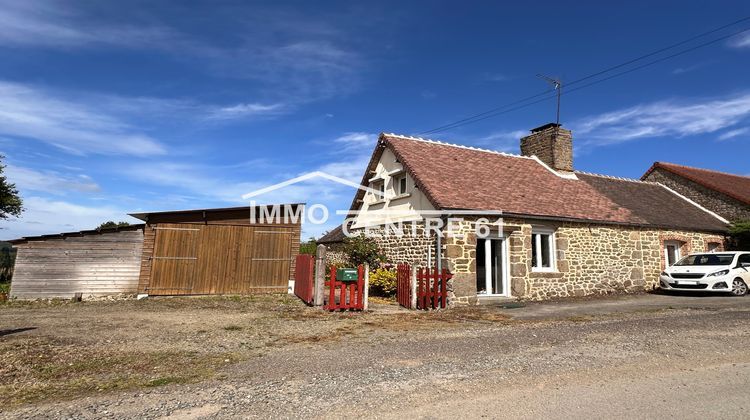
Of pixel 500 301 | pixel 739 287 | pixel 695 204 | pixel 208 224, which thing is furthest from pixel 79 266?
pixel 695 204

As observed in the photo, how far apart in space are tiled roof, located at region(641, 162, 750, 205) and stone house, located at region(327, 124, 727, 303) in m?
1.83

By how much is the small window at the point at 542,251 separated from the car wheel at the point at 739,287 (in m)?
5.71

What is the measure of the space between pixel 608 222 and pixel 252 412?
13.7 metres

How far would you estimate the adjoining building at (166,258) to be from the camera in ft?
40.0

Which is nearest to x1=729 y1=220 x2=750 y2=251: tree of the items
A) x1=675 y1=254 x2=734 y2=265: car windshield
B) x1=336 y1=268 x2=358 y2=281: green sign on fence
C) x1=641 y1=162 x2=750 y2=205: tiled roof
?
x1=641 y1=162 x2=750 y2=205: tiled roof

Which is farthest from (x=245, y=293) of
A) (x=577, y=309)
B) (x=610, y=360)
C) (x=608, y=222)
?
(x=608, y=222)

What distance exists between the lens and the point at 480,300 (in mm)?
11883

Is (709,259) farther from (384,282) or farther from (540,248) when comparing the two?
(384,282)

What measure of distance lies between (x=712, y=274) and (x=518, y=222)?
6.40 meters

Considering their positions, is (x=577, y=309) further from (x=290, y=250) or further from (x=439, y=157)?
(x=290, y=250)

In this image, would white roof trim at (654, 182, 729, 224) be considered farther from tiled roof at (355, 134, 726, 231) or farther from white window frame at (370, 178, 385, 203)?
white window frame at (370, 178, 385, 203)

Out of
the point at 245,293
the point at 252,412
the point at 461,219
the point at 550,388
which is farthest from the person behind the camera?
the point at 245,293

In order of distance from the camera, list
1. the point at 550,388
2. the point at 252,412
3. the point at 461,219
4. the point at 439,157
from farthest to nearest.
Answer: the point at 439,157 < the point at 461,219 < the point at 550,388 < the point at 252,412

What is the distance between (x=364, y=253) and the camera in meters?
14.8
